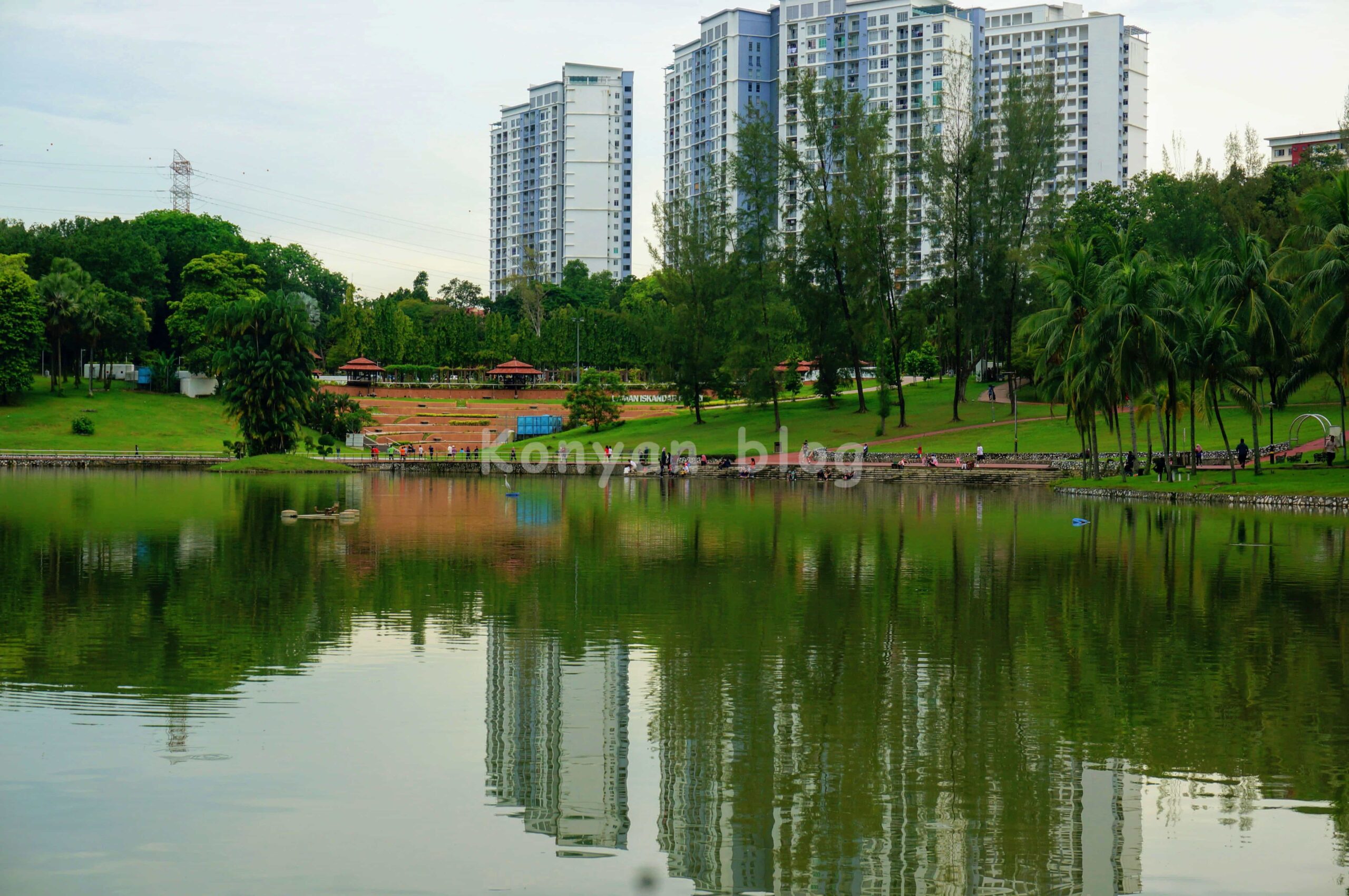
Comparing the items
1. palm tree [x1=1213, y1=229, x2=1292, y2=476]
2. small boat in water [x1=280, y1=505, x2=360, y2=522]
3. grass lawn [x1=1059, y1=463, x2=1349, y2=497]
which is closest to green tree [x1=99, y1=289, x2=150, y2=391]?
small boat in water [x1=280, y1=505, x2=360, y2=522]

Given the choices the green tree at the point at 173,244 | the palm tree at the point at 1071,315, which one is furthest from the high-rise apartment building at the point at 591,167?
the palm tree at the point at 1071,315

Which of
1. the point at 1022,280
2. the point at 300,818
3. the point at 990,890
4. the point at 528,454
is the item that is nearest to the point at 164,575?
the point at 300,818

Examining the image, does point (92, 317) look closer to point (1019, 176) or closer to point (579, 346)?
point (579, 346)

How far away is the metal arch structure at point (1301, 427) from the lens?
47625mm

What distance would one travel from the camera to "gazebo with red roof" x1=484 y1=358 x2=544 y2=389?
311ft

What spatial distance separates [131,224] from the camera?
10619cm

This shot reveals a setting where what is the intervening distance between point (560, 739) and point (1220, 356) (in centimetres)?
4010

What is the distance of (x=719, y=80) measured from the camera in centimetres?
16500

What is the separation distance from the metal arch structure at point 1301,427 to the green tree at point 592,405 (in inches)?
1642

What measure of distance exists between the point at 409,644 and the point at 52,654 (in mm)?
3742

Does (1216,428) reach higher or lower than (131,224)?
lower

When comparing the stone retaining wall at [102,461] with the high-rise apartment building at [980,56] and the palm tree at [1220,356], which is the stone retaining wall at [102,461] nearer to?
the palm tree at [1220,356]

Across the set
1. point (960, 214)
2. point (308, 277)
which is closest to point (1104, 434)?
point (960, 214)

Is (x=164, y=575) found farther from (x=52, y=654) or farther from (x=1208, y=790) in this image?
(x=1208, y=790)
